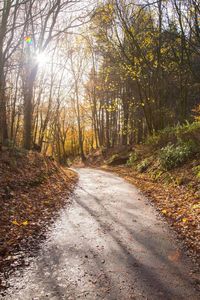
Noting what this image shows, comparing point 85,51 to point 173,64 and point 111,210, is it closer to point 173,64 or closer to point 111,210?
point 173,64

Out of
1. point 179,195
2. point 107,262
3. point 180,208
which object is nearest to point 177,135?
point 179,195

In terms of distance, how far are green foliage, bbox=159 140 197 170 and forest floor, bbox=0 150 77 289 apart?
16.3 ft

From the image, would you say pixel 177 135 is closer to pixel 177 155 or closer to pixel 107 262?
pixel 177 155

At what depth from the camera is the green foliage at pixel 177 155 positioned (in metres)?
12.8

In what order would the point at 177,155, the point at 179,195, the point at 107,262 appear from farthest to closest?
the point at 177,155 < the point at 179,195 < the point at 107,262

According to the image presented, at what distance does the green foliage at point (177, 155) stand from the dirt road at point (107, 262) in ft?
17.4

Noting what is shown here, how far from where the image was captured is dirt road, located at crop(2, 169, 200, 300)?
4.08 meters

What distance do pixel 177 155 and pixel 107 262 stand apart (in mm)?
9144

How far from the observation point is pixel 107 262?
198 inches

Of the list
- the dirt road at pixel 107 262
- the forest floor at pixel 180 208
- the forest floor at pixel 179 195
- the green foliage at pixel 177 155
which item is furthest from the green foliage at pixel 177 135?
the dirt road at pixel 107 262

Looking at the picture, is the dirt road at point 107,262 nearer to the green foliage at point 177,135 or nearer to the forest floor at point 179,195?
the forest floor at point 179,195

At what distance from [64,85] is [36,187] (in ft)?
72.2

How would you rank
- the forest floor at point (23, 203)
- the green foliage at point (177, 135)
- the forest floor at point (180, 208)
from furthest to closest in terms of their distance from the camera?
the green foliage at point (177, 135), the forest floor at point (180, 208), the forest floor at point (23, 203)

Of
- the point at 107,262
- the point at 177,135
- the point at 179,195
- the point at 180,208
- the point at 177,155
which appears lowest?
the point at 107,262
